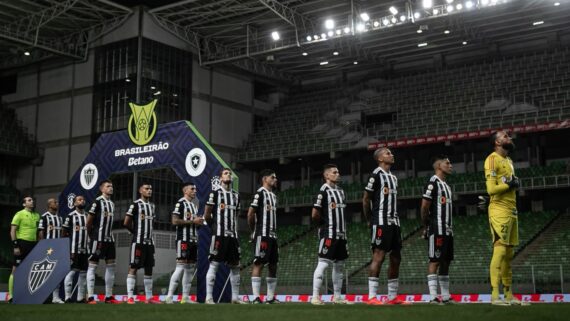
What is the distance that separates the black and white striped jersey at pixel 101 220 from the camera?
15.3m

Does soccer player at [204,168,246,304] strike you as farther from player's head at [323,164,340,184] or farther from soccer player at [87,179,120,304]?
soccer player at [87,179,120,304]

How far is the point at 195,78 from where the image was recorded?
39969 millimetres

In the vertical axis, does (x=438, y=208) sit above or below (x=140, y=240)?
above

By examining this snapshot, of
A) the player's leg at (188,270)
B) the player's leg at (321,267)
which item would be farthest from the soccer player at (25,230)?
the player's leg at (321,267)

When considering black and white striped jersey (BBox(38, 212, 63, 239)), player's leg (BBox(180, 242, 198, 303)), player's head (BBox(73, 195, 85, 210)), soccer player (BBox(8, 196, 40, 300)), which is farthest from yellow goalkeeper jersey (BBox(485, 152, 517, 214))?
soccer player (BBox(8, 196, 40, 300))

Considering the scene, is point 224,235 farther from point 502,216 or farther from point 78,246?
point 502,216

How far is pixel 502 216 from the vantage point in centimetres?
990

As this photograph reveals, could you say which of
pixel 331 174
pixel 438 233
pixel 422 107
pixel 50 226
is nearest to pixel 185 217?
pixel 331 174

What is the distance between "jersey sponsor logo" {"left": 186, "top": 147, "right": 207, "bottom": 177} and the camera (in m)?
16.8

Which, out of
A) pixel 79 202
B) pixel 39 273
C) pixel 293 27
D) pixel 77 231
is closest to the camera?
pixel 39 273

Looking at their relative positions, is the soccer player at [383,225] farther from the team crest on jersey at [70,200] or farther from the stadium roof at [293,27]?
the stadium roof at [293,27]

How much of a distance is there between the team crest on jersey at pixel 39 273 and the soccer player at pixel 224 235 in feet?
10.3

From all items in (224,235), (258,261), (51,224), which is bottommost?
(258,261)

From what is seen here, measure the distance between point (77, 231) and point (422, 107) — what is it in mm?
25860
